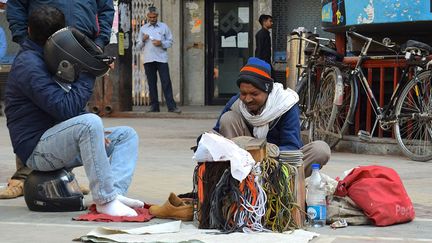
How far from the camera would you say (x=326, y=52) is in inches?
403

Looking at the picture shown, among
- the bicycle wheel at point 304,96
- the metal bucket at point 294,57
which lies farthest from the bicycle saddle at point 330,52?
the metal bucket at point 294,57

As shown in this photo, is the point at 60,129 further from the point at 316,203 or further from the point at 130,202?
the point at 316,203

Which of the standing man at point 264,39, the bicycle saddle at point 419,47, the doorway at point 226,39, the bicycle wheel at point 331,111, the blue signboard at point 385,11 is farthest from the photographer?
the doorway at point 226,39

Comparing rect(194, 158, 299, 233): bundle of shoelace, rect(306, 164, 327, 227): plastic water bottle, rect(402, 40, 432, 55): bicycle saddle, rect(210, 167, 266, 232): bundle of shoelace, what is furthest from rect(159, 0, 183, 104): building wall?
rect(210, 167, 266, 232): bundle of shoelace

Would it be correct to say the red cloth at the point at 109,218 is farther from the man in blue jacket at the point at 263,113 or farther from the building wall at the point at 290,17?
the building wall at the point at 290,17

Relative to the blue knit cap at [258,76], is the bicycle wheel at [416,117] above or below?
below

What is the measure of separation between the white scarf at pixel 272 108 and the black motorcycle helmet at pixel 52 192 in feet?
4.04

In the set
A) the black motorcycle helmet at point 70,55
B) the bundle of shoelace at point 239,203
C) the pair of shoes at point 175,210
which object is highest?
the black motorcycle helmet at point 70,55

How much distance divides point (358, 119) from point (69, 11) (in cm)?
434

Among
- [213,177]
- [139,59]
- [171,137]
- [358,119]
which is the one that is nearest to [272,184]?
[213,177]

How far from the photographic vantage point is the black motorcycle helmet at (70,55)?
5.90 metres

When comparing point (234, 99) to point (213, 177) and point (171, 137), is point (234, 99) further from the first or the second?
point (171, 137)

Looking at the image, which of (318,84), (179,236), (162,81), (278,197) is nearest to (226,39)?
(162,81)

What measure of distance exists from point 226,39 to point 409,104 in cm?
1006
